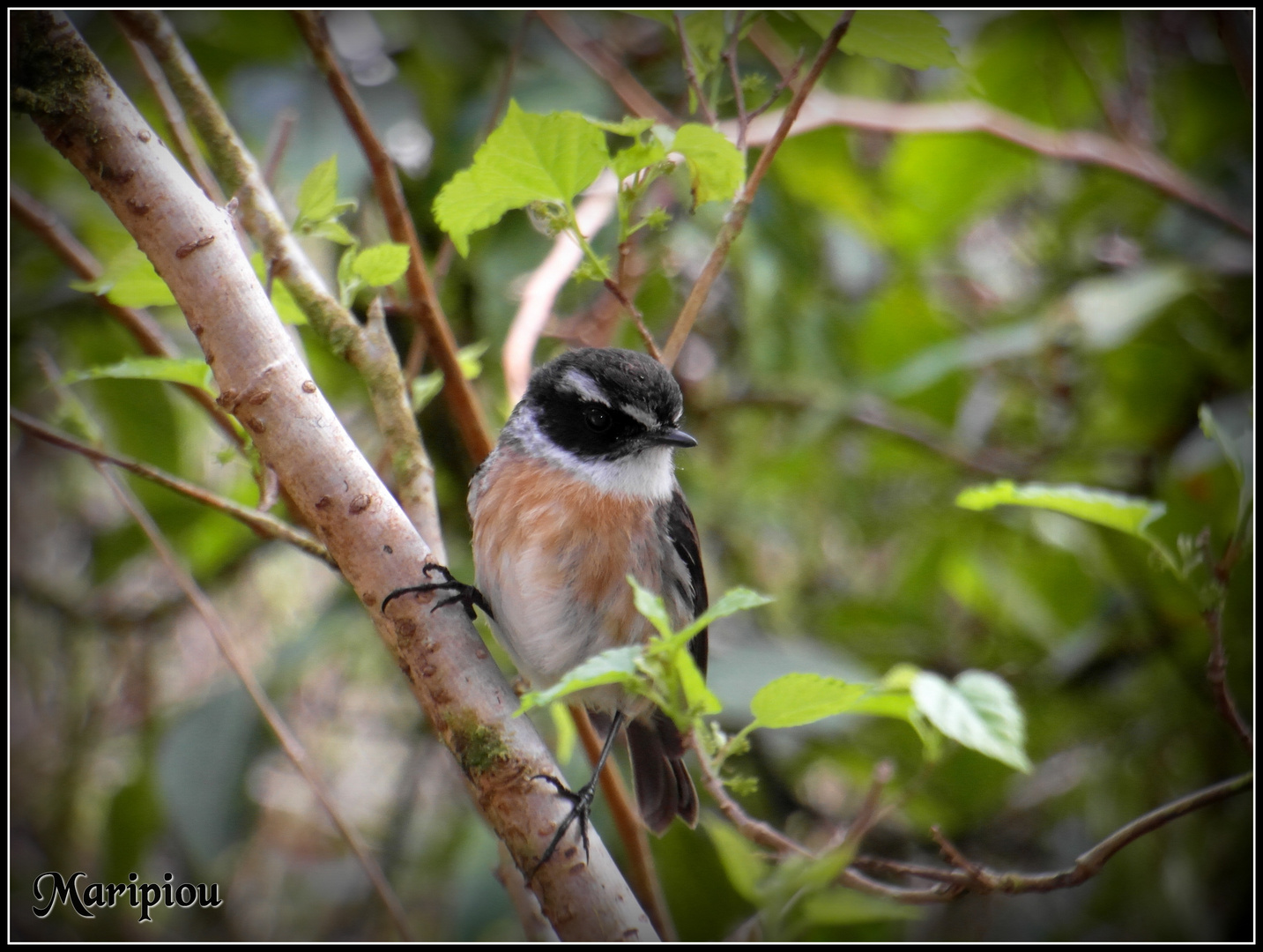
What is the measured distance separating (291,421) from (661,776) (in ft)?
6.11

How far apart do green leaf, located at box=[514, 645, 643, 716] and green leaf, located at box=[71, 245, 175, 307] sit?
121 centimetres

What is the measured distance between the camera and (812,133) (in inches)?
148

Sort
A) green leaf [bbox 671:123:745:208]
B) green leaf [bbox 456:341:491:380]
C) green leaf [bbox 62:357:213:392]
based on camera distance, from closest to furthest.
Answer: green leaf [bbox 671:123:745:208]
green leaf [bbox 62:357:213:392]
green leaf [bbox 456:341:491:380]

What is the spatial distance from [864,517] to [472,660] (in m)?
2.75

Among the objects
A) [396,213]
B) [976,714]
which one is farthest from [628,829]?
[396,213]

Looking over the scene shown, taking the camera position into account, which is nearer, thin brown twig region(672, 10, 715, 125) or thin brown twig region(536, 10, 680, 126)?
thin brown twig region(672, 10, 715, 125)

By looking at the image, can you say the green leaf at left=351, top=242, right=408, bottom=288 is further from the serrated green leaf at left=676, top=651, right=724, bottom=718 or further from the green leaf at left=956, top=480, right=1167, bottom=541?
the green leaf at left=956, top=480, right=1167, bottom=541

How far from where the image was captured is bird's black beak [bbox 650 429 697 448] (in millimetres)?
2682

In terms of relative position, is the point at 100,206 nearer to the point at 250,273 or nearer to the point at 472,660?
the point at 250,273

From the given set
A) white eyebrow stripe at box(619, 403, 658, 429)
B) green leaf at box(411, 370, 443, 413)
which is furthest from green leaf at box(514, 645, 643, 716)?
white eyebrow stripe at box(619, 403, 658, 429)

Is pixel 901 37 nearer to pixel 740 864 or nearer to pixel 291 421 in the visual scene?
pixel 291 421

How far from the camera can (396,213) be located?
7.50ft

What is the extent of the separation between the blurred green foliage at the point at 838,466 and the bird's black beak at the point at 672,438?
987 millimetres

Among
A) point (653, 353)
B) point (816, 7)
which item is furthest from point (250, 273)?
point (816, 7)
